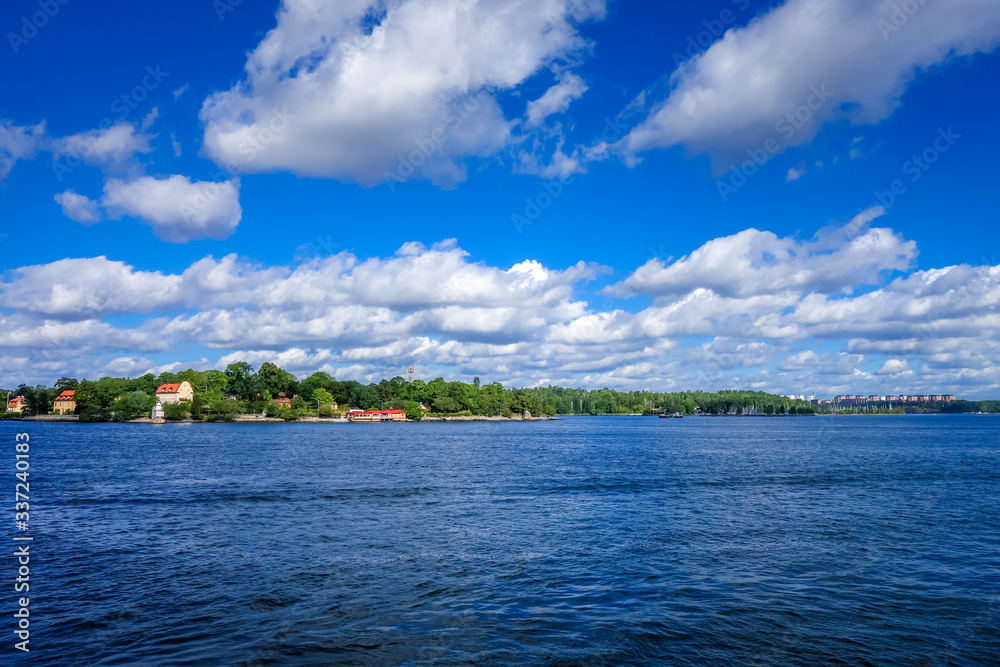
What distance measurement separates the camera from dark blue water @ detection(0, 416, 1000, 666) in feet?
52.2

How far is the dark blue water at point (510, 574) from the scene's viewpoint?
15914mm

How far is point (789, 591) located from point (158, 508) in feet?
114

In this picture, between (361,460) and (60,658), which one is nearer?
(60,658)

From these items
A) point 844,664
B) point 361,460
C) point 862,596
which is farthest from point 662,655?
point 361,460

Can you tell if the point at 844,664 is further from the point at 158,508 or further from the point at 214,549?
the point at 158,508

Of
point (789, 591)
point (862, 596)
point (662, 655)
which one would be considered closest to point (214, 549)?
point (662, 655)

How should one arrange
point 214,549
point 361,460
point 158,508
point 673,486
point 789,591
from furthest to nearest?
point 361,460, point 673,486, point 158,508, point 214,549, point 789,591

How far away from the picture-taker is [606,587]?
20891 mm

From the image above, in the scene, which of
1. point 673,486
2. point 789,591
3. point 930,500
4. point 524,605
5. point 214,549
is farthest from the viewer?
point 673,486

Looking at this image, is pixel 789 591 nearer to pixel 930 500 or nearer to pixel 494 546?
pixel 494 546

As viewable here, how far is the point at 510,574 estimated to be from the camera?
22250 mm

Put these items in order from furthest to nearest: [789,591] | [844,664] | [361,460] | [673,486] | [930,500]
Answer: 1. [361,460]
2. [673,486]
3. [930,500]
4. [789,591]
5. [844,664]

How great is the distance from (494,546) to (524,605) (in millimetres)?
7850

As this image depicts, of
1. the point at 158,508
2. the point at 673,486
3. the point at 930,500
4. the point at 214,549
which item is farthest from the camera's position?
the point at 673,486
